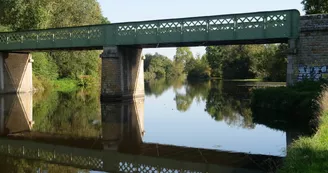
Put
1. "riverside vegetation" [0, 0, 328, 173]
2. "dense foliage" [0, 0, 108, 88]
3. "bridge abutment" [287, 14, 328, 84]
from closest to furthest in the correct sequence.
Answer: "riverside vegetation" [0, 0, 328, 173]
"bridge abutment" [287, 14, 328, 84]
"dense foliage" [0, 0, 108, 88]

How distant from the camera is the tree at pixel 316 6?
109 feet

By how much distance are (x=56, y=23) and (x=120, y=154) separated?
36.8 m

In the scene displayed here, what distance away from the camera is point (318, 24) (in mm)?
21172

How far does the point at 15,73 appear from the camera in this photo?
34.0 m

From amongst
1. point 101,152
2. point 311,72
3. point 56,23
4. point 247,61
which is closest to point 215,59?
point 247,61

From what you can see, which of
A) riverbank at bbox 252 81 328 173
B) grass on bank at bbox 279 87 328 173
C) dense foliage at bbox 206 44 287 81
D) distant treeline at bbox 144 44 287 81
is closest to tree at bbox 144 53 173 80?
distant treeline at bbox 144 44 287 81

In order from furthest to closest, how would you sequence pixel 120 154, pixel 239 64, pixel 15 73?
pixel 239 64 → pixel 15 73 → pixel 120 154

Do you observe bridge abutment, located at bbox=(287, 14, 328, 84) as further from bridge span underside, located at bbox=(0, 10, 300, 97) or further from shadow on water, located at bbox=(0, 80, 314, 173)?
shadow on water, located at bbox=(0, 80, 314, 173)

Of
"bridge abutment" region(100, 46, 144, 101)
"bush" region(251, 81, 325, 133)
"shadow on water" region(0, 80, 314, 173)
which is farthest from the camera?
"bridge abutment" region(100, 46, 144, 101)

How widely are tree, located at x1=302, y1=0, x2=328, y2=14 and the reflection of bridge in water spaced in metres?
26.2

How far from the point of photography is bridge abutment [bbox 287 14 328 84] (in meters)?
21.0

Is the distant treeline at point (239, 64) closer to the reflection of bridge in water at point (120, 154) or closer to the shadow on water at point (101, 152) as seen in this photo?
the shadow on water at point (101, 152)

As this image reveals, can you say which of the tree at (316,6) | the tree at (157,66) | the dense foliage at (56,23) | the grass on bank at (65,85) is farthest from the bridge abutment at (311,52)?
the tree at (157,66)

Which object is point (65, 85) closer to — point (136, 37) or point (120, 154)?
point (136, 37)
